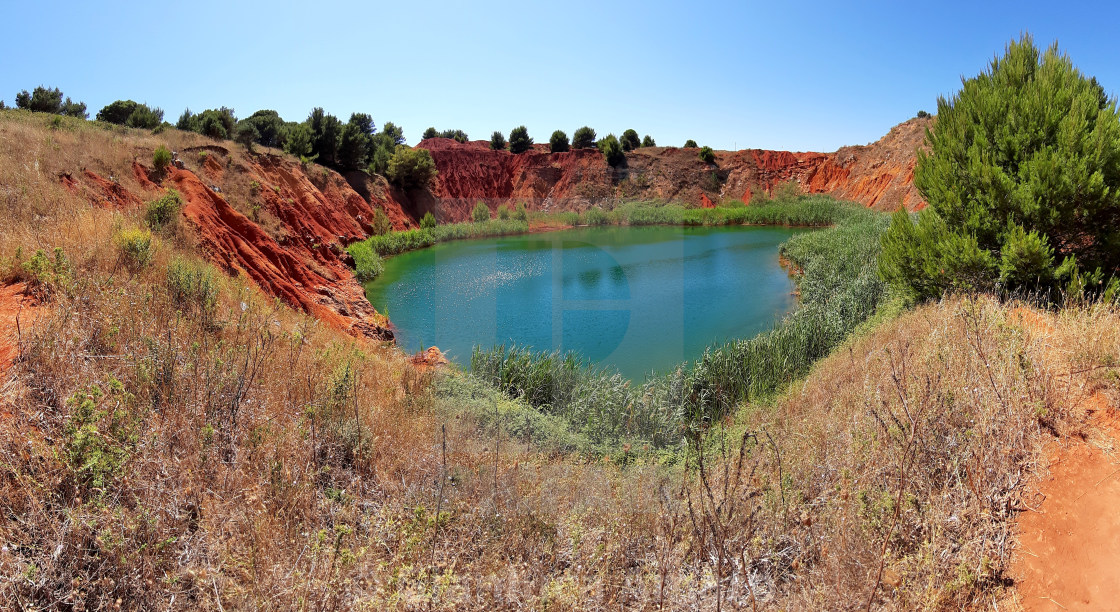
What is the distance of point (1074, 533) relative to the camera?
3.07 meters

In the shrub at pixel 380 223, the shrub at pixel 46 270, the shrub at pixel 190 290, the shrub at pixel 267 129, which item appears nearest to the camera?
the shrub at pixel 46 270

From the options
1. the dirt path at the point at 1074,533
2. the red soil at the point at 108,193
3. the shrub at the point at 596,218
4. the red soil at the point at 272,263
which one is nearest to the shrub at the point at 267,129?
the red soil at the point at 272,263

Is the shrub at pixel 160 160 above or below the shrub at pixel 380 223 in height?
above

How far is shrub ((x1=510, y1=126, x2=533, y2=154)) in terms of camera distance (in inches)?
1919

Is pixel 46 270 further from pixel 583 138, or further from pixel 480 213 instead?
pixel 583 138

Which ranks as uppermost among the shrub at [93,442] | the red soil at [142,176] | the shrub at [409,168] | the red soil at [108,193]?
the shrub at [409,168]

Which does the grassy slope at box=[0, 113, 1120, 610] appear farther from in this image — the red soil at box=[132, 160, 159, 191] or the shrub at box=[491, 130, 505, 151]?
the shrub at box=[491, 130, 505, 151]

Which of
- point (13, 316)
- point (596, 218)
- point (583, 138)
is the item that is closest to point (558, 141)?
point (583, 138)

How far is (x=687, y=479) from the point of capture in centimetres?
471

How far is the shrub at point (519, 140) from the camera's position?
A: 48.8 meters

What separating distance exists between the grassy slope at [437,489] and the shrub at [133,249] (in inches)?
24.2

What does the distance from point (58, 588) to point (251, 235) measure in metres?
11.9

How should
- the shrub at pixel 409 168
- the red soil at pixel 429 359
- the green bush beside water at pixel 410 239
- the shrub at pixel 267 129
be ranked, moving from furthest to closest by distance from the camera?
the shrub at pixel 409 168
the shrub at pixel 267 129
the green bush beside water at pixel 410 239
the red soil at pixel 429 359

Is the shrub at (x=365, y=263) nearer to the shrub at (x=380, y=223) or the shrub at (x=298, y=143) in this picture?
the shrub at (x=380, y=223)
